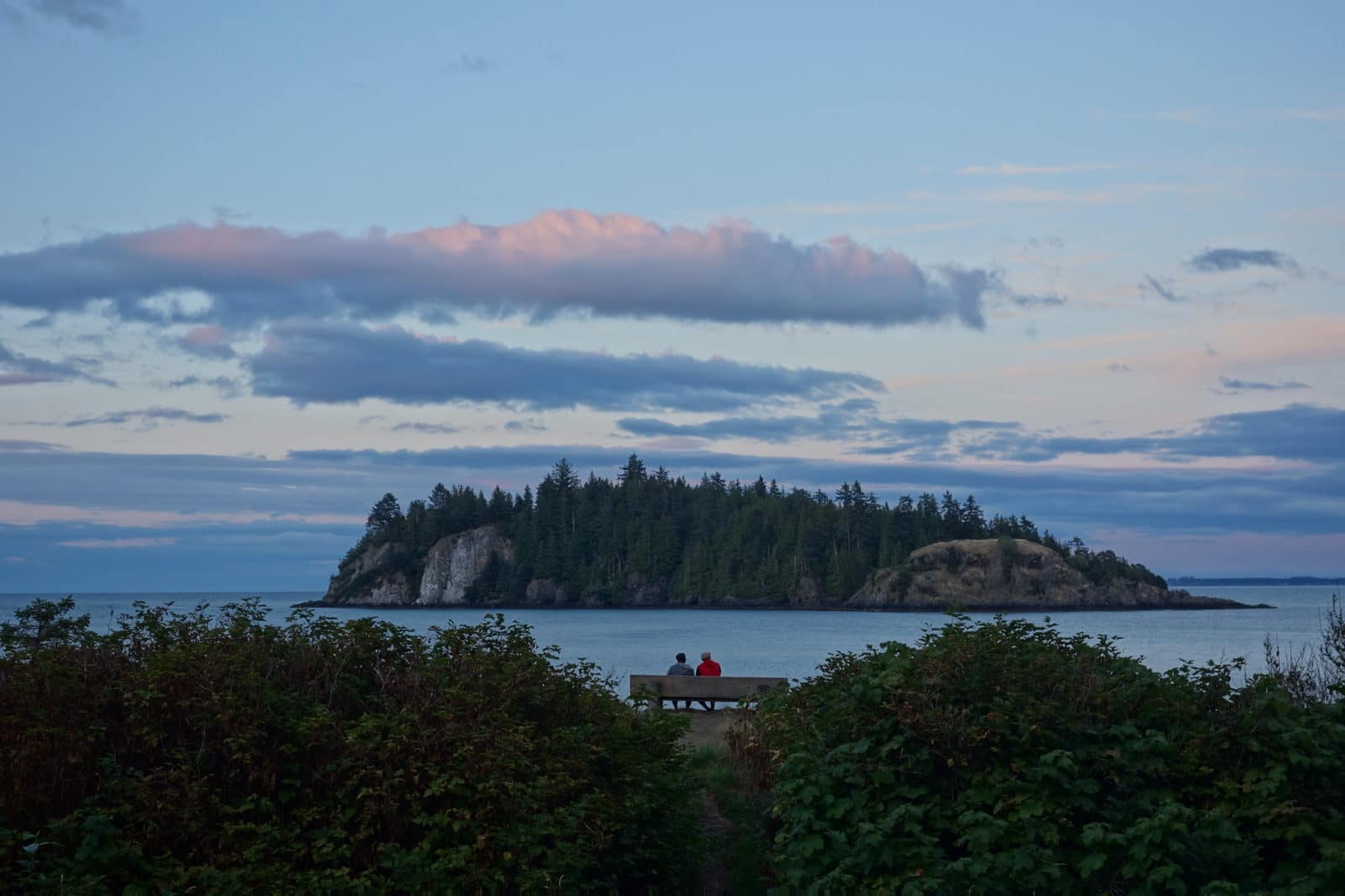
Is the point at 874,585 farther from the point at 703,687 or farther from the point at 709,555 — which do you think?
the point at 703,687

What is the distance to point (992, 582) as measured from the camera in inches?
5335

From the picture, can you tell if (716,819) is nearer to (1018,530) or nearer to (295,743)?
(295,743)

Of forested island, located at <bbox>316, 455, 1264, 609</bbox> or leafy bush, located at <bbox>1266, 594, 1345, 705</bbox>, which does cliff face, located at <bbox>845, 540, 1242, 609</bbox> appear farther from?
leafy bush, located at <bbox>1266, 594, 1345, 705</bbox>

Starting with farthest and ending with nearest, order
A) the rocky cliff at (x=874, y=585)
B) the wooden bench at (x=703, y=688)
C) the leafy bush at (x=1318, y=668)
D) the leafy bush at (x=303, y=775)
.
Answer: the rocky cliff at (x=874, y=585) → the wooden bench at (x=703, y=688) → the leafy bush at (x=1318, y=668) → the leafy bush at (x=303, y=775)

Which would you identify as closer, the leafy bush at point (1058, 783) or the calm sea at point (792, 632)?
the leafy bush at point (1058, 783)

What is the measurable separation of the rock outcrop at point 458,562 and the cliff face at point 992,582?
2188 inches

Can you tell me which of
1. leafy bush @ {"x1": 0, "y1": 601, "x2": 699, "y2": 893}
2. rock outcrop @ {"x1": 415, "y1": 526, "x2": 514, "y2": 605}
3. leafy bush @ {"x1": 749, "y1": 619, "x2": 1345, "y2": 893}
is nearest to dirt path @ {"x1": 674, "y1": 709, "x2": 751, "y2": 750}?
leafy bush @ {"x1": 0, "y1": 601, "x2": 699, "y2": 893}

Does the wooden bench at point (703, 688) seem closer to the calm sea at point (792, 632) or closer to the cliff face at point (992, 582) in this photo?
the calm sea at point (792, 632)

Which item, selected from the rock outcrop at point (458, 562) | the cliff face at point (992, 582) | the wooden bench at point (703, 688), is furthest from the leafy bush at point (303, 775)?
the rock outcrop at point (458, 562)

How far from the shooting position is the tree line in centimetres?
15925

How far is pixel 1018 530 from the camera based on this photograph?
15750 cm

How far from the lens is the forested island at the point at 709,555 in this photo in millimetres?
141125

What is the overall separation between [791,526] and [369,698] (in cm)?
15716

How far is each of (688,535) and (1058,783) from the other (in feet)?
561
